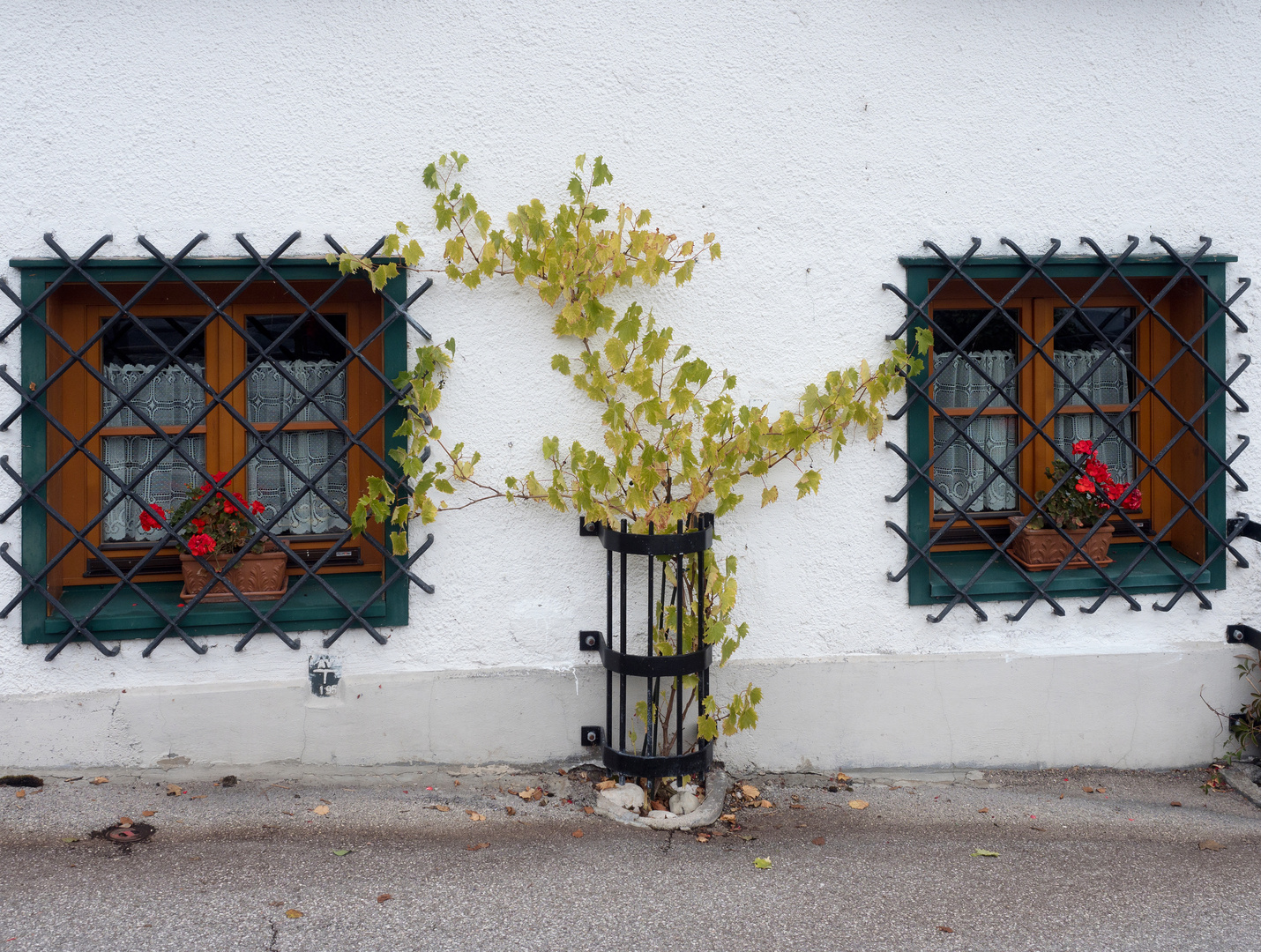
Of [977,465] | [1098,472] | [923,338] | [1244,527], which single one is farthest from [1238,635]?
[923,338]

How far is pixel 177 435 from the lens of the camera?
125 inches

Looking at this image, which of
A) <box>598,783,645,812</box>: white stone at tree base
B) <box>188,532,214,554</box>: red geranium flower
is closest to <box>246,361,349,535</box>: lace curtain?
<box>188,532,214,554</box>: red geranium flower

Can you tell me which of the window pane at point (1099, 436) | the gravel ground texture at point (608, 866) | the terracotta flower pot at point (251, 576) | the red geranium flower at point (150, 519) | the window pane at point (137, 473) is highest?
the window pane at point (1099, 436)

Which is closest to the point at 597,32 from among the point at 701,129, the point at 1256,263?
the point at 701,129

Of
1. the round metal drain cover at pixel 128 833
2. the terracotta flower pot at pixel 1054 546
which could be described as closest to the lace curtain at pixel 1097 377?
the terracotta flower pot at pixel 1054 546

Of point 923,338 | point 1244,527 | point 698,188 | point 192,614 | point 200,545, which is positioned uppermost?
point 698,188

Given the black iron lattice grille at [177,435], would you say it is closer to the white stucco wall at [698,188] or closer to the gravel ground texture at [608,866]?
the white stucco wall at [698,188]

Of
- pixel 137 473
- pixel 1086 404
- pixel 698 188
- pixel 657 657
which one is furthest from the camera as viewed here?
pixel 1086 404

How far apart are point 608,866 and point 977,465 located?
2.08 metres

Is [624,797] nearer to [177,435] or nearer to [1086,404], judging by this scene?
[177,435]

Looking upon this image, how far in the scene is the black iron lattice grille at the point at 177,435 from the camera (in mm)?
3000

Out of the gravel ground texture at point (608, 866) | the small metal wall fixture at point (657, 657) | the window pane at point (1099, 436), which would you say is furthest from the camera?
the window pane at point (1099, 436)

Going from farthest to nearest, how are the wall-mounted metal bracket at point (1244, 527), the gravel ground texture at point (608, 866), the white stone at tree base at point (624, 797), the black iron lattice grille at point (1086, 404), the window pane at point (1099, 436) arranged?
1. the window pane at point (1099, 436)
2. the wall-mounted metal bracket at point (1244, 527)
3. the black iron lattice grille at point (1086, 404)
4. the white stone at tree base at point (624, 797)
5. the gravel ground texture at point (608, 866)

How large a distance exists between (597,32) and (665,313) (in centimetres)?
100
